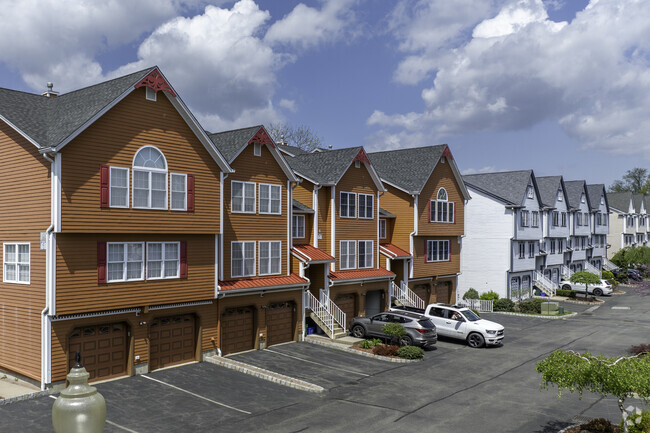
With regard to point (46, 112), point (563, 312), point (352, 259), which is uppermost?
point (46, 112)

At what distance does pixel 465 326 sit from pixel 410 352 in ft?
19.6

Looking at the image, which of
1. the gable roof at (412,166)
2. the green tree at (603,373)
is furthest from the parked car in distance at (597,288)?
the green tree at (603,373)

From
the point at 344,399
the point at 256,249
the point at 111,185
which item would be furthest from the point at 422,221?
the point at 111,185

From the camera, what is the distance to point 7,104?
2231cm

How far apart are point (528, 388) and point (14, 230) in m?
21.5

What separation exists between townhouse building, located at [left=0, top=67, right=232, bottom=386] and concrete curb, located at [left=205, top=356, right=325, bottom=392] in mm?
1071

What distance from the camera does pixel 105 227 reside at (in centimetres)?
2088

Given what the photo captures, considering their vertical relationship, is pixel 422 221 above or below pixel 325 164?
below

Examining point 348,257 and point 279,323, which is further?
point 348,257

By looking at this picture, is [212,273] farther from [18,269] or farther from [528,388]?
[528,388]

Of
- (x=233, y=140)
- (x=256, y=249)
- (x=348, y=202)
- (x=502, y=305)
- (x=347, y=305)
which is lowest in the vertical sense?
(x=502, y=305)

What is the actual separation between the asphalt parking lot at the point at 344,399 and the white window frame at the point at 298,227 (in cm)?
647

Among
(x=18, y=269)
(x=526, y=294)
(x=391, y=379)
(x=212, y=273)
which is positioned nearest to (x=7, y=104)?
(x=18, y=269)

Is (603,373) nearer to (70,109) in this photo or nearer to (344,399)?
(344,399)
